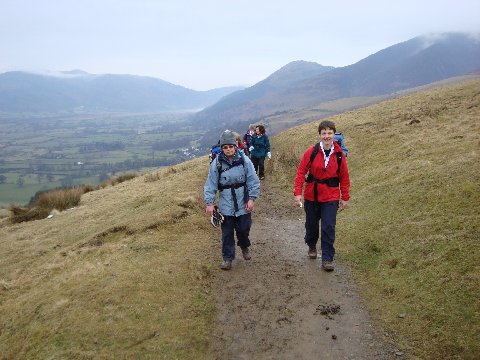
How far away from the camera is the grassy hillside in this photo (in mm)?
5961

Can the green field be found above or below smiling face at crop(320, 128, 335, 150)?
below

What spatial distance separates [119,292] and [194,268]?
1699 mm

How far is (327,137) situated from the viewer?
7719 mm

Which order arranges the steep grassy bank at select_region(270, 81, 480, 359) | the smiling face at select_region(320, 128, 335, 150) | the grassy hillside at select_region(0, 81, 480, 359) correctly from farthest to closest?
the smiling face at select_region(320, 128, 335, 150) < the grassy hillside at select_region(0, 81, 480, 359) < the steep grassy bank at select_region(270, 81, 480, 359)

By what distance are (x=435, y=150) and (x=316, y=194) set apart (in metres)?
7.79

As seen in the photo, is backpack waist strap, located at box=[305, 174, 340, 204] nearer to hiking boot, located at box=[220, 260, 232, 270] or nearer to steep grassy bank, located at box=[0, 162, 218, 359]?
hiking boot, located at box=[220, 260, 232, 270]

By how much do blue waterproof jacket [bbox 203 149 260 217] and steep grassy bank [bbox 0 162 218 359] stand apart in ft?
4.92

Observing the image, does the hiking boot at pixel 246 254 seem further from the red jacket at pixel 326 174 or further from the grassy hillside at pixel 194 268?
the red jacket at pixel 326 174

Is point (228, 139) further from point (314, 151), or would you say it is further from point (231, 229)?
point (231, 229)

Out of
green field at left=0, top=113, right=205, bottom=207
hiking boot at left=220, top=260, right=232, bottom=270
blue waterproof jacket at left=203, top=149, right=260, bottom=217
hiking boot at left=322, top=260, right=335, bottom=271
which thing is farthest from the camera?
green field at left=0, top=113, right=205, bottom=207

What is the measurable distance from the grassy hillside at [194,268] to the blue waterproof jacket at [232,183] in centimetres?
150

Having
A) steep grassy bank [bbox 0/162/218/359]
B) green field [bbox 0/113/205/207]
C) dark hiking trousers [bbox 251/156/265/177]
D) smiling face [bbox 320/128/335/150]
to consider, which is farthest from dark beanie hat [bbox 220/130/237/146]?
green field [bbox 0/113/205/207]

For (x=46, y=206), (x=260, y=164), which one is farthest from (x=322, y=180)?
(x=46, y=206)

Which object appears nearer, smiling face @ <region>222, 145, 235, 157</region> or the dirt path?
the dirt path
